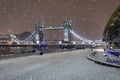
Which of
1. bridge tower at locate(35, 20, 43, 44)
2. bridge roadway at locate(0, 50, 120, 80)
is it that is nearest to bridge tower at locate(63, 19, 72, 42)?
bridge tower at locate(35, 20, 43, 44)

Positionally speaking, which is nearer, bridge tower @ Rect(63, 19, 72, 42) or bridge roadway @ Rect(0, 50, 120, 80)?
bridge roadway @ Rect(0, 50, 120, 80)

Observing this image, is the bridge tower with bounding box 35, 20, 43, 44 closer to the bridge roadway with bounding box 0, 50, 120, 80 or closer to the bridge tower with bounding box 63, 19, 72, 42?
the bridge tower with bounding box 63, 19, 72, 42

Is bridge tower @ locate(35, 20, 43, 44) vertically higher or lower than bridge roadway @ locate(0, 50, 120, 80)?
higher

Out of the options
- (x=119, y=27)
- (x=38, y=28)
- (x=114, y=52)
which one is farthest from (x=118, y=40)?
(x=38, y=28)

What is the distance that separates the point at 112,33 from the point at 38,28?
138 metres

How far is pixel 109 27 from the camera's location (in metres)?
64.0

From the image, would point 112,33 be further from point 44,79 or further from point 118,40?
point 44,79

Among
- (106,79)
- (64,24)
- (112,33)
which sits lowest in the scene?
(106,79)

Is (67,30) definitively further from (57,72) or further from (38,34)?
(57,72)

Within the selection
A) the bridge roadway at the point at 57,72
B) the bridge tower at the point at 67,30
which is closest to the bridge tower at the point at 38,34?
the bridge tower at the point at 67,30

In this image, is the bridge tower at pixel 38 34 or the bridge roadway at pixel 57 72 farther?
the bridge tower at pixel 38 34

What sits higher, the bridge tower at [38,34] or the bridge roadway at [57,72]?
the bridge tower at [38,34]

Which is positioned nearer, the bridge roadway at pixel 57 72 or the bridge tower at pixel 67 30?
the bridge roadway at pixel 57 72

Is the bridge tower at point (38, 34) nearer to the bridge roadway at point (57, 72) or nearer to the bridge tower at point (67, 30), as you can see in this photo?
the bridge tower at point (67, 30)
